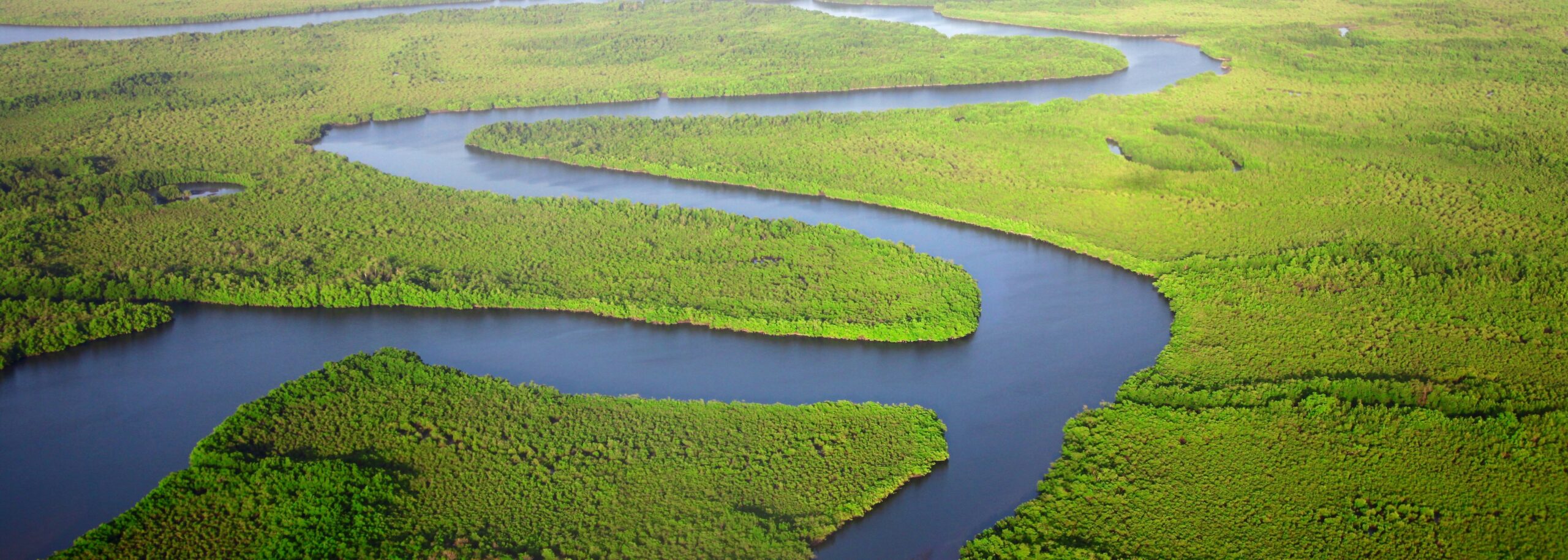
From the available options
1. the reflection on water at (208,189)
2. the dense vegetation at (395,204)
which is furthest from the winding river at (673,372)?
the reflection on water at (208,189)

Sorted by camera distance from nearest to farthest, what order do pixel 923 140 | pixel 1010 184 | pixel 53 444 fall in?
pixel 53 444 → pixel 1010 184 → pixel 923 140

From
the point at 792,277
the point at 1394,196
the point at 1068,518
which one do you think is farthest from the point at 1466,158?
the point at 1068,518

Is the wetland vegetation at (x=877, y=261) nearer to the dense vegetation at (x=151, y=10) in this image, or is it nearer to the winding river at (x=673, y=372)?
the winding river at (x=673, y=372)

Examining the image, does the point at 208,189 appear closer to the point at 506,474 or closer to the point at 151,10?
the point at 506,474

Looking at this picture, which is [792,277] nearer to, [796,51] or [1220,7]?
[796,51]

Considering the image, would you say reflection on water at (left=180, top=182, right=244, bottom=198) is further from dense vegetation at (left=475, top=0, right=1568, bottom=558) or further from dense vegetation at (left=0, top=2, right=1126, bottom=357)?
dense vegetation at (left=475, top=0, right=1568, bottom=558)

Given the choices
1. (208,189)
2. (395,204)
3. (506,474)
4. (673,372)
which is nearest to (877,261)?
(673,372)
